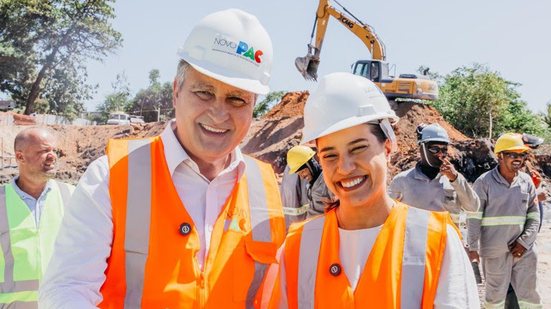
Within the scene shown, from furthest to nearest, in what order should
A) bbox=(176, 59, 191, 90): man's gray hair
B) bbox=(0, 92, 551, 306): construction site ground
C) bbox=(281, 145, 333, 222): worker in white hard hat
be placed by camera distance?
1. bbox=(0, 92, 551, 306): construction site ground
2. bbox=(281, 145, 333, 222): worker in white hard hat
3. bbox=(176, 59, 191, 90): man's gray hair

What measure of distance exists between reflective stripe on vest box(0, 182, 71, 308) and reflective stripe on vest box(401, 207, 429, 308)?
2.81 m

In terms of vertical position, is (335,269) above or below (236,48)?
below

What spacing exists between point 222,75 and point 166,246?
64 cm

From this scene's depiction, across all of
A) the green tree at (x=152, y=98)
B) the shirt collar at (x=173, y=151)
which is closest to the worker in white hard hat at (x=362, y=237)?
the shirt collar at (x=173, y=151)

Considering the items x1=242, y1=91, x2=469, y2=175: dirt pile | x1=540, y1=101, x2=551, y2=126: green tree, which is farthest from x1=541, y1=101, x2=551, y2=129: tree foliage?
x1=242, y1=91, x2=469, y2=175: dirt pile

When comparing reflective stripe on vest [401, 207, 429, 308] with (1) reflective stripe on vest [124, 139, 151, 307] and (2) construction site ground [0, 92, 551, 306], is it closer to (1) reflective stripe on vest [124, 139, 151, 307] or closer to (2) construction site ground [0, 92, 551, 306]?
(1) reflective stripe on vest [124, 139, 151, 307]

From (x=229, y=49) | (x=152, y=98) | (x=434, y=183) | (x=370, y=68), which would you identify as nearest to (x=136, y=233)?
(x=229, y=49)

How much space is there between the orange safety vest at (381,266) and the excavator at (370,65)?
19.8 meters

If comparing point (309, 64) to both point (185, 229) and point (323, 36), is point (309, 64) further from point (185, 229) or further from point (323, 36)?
point (185, 229)

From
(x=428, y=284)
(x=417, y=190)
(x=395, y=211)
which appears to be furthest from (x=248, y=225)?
(x=417, y=190)

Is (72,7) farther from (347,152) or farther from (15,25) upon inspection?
(347,152)

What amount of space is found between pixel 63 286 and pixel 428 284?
1.20 metres

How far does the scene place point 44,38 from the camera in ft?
121

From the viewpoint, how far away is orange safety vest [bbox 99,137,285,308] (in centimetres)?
179
